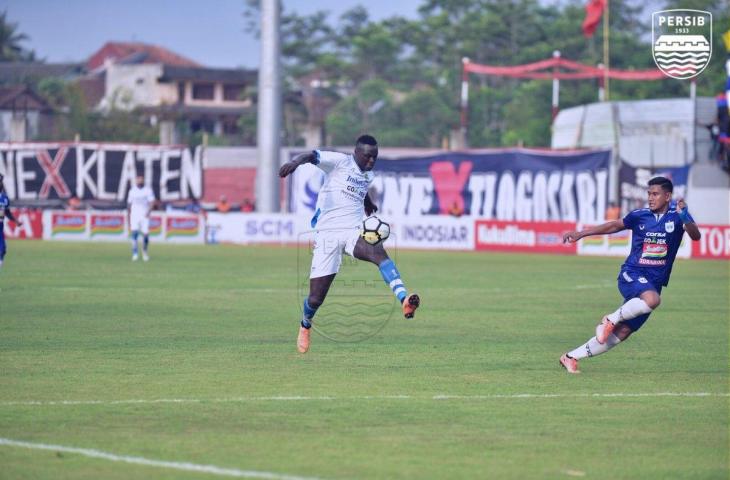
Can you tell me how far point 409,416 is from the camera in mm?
10242

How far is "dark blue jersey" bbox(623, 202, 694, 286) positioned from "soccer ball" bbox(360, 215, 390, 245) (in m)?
2.74

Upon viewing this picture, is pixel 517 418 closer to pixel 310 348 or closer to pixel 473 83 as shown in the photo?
pixel 310 348

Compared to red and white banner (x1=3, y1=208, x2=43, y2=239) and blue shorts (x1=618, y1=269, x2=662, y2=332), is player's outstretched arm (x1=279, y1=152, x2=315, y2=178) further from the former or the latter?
red and white banner (x1=3, y1=208, x2=43, y2=239)

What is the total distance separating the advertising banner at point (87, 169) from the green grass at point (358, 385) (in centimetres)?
2813

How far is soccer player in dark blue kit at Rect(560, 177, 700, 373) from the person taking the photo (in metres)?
12.6

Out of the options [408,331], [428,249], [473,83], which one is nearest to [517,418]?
[408,331]

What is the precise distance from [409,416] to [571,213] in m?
35.8

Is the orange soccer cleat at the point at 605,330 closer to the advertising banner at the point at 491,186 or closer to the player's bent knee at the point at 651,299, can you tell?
the player's bent knee at the point at 651,299

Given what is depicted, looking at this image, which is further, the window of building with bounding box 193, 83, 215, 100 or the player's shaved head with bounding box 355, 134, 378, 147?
the window of building with bounding box 193, 83, 215, 100

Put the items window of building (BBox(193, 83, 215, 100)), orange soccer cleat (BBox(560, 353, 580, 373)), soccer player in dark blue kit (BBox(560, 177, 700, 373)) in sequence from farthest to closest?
window of building (BBox(193, 83, 215, 100))
orange soccer cleat (BBox(560, 353, 580, 373))
soccer player in dark blue kit (BBox(560, 177, 700, 373))

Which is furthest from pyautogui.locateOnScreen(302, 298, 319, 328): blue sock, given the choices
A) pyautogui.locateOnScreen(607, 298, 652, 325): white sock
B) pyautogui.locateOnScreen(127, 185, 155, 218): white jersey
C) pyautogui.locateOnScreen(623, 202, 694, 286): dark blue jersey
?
pyautogui.locateOnScreen(127, 185, 155, 218): white jersey

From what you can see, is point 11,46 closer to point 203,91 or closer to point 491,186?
point 203,91

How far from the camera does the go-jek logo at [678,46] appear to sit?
22.8 m

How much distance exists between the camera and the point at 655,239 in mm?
12664
